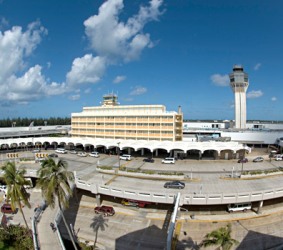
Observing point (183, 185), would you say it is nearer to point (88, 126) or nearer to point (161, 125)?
point (161, 125)

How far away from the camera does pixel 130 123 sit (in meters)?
84.9

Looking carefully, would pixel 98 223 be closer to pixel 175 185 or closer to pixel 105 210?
pixel 105 210

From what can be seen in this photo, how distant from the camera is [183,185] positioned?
137ft

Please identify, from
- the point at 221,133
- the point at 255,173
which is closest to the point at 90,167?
the point at 255,173

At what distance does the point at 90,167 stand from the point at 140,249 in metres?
30.4

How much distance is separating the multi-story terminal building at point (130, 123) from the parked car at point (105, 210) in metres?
44.4

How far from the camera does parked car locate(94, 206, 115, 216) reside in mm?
37594

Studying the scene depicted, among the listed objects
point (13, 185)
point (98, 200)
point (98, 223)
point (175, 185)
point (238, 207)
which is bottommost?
point (98, 223)

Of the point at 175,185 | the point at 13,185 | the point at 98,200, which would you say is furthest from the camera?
the point at 175,185

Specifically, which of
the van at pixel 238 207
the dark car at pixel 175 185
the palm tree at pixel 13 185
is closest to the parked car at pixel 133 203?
the dark car at pixel 175 185

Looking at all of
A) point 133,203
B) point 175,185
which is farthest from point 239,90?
point 133,203

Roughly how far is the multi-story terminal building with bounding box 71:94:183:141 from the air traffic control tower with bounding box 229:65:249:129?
138 feet

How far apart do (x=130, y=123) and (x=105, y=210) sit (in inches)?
1951

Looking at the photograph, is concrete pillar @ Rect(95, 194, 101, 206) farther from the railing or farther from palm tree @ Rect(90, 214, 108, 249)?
palm tree @ Rect(90, 214, 108, 249)
